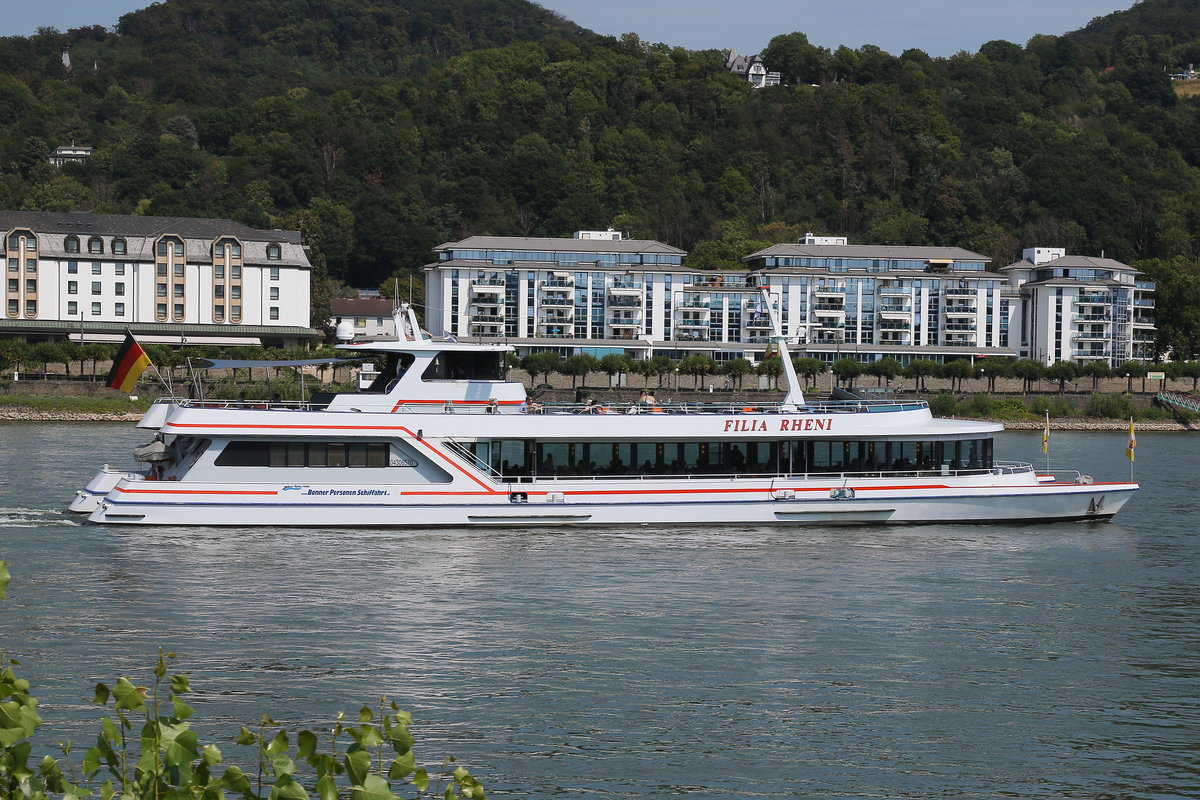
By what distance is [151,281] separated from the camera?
10169cm

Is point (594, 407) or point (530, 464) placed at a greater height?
point (594, 407)

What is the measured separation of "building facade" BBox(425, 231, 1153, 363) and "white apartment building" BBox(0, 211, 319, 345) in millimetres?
15073

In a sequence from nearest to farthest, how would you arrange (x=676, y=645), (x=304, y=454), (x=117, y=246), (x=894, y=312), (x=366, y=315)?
(x=676, y=645) → (x=304, y=454) → (x=117, y=246) → (x=894, y=312) → (x=366, y=315)

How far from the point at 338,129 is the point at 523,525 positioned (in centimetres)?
13630

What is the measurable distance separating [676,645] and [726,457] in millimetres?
12357

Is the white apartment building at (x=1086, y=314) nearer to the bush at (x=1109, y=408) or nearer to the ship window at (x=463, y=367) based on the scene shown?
the bush at (x=1109, y=408)

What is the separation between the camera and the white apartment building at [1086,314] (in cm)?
11662

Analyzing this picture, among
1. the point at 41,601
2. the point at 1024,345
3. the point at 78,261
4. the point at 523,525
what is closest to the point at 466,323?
the point at 78,261

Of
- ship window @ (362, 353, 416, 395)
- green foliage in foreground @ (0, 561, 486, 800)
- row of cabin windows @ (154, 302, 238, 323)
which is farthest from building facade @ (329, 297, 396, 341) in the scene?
green foliage in foreground @ (0, 561, 486, 800)

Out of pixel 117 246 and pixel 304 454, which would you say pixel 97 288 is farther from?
pixel 304 454

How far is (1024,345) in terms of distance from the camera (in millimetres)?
120812

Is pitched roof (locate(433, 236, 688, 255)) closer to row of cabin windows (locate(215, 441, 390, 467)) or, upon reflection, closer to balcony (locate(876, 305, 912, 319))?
balcony (locate(876, 305, 912, 319))

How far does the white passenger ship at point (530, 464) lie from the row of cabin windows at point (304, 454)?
3cm

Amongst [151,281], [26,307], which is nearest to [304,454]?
[151,281]
